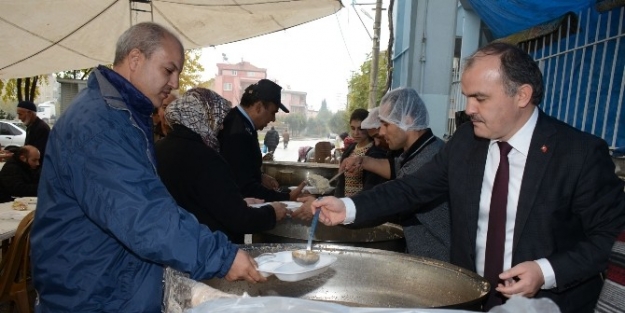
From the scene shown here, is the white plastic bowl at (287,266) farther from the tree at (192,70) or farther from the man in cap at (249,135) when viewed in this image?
the tree at (192,70)

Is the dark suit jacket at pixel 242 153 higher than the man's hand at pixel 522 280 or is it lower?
higher

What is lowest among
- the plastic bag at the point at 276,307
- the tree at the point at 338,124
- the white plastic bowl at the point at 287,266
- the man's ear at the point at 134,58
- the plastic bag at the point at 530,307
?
the white plastic bowl at the point at 287,266

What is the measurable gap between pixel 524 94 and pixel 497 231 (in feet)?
1.75

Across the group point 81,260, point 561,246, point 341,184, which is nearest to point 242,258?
point 81,260

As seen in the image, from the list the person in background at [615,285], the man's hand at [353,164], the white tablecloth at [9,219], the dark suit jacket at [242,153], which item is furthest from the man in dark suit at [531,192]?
the white tablecloth at [9,219]

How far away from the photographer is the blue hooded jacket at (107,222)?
4.55 feet

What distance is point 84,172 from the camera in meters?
1.42

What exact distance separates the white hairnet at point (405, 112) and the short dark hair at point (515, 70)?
114 cm

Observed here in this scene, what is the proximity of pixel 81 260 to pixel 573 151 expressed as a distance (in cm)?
177

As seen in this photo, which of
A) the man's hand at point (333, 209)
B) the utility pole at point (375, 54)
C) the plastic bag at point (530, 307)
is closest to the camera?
the plastic bag at point (530, 307)

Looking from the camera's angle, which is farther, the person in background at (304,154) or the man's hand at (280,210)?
the person in background at (304,154)

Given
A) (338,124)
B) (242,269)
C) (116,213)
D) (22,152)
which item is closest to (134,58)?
(116,213)

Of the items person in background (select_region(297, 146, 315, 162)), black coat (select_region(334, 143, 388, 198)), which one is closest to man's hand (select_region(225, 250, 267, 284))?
black coat (select_region(334, 143, 388, 198))

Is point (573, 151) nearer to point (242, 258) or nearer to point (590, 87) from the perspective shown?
point (242, 258)
